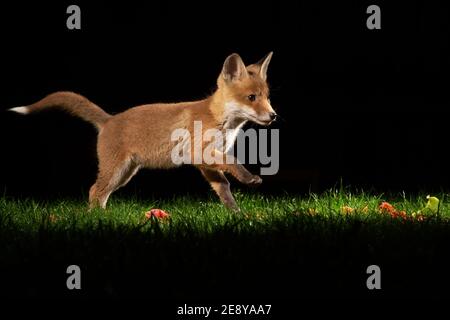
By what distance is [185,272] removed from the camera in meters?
3.52

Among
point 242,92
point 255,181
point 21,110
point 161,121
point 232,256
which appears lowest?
point 232,256

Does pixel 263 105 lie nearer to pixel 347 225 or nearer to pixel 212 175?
pixel 212 175

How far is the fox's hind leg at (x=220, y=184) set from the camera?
5797mm

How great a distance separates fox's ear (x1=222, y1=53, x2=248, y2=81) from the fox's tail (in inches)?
50.1

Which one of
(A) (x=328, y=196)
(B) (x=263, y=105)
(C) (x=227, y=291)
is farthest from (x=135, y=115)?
(C) (x=227, y=291)

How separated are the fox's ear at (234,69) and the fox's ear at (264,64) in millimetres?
211

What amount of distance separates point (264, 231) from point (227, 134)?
174 centimetres

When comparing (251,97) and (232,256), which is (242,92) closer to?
(251,97)

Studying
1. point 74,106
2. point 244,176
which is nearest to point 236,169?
point 244,176

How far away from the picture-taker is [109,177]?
5.86 meters

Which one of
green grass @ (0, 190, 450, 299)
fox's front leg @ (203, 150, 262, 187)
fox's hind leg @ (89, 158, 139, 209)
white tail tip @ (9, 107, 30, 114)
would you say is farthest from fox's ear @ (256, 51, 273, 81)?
white tail tip @ (9, 107, 30, 114)

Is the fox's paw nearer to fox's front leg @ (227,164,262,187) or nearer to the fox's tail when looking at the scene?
fox's front leg @ (227,164,262,187)

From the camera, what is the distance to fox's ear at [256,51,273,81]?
579 centimetres

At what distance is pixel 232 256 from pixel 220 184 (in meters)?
2.25
